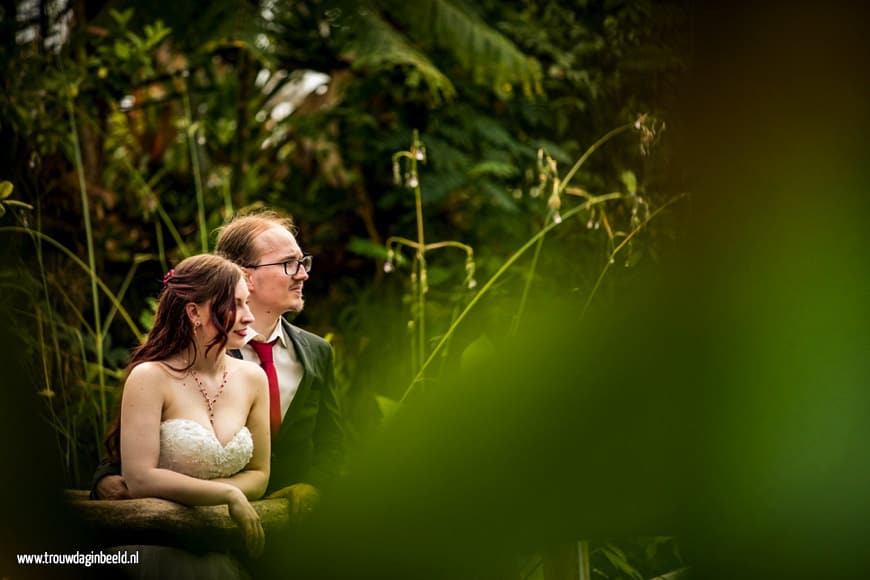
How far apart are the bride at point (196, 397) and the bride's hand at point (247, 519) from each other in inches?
4.5

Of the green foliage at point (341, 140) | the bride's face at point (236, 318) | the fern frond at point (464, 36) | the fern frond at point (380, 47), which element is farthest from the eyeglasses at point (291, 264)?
the fern frond at point (464, 36)

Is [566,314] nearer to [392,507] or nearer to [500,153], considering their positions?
[392,507]

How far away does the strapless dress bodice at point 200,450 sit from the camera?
19.6 inches

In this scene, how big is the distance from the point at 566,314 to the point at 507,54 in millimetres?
1627

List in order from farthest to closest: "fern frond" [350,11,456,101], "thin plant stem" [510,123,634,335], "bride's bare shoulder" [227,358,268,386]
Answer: "fern frond" [350,11,456,101] < "bride's bare shoulder" [227,358,268,386] < "thin plant stem" [510,123,634,335]

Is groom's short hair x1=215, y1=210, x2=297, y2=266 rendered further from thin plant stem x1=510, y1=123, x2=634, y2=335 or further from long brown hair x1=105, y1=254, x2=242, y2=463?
thin plant stem x1=510, y1=123, x2=634, y2=335

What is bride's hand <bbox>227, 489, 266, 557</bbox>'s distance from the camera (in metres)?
0.26

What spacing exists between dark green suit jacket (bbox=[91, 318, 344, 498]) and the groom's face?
44 millimetres

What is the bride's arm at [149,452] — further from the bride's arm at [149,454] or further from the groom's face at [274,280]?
the groom's face at [274,280]

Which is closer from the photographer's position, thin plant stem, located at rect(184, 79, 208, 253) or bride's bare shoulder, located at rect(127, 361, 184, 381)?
bride's bare shoulder, located at rect(127, 361, 184, 381)

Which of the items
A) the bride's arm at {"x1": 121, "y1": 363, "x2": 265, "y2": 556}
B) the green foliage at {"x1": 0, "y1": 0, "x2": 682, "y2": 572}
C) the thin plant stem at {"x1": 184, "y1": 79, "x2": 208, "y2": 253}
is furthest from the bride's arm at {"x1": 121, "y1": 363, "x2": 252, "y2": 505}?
the green foliage at {"x1": 0, "y1": 0, "x2": 682, "y2": 572}

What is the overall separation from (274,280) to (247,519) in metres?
0.32

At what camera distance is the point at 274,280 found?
0.63 meters

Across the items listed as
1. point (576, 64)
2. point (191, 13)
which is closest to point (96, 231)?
point (191, 13)
